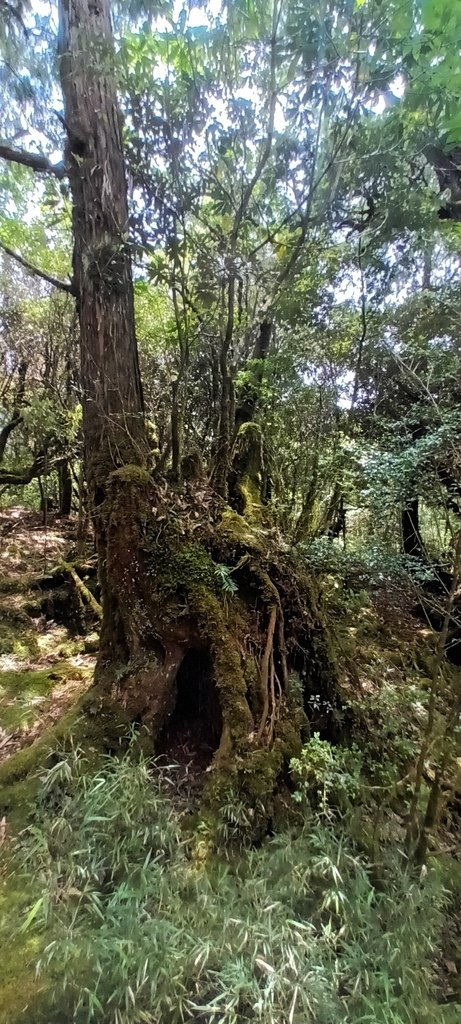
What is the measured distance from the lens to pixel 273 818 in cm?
264

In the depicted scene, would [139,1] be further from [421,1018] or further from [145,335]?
[421,1018]

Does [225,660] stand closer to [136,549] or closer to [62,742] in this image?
[136,549]

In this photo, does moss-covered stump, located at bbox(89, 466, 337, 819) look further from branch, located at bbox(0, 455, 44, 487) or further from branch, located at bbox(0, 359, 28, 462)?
branch, located at bbox(0, 455, 44, 487)

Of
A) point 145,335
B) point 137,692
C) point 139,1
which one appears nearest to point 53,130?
point 139,1

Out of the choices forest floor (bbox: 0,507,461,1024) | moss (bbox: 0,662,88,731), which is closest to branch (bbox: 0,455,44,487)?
forest floor (bbox: 0,507,461,1024)

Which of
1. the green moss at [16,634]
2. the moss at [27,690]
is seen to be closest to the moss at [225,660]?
the moss at [27,690]

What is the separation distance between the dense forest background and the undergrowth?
1 centimetres

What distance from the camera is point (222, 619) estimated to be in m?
3.09

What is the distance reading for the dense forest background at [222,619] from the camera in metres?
1.97

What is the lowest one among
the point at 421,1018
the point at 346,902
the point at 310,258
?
the point at 421,1018

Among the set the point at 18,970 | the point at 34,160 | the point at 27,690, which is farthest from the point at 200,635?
the point at 34,160

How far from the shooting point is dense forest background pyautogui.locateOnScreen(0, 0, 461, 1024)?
6.46 feet

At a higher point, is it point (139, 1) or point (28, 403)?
point (139, 1)

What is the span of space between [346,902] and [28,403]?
6.86m
